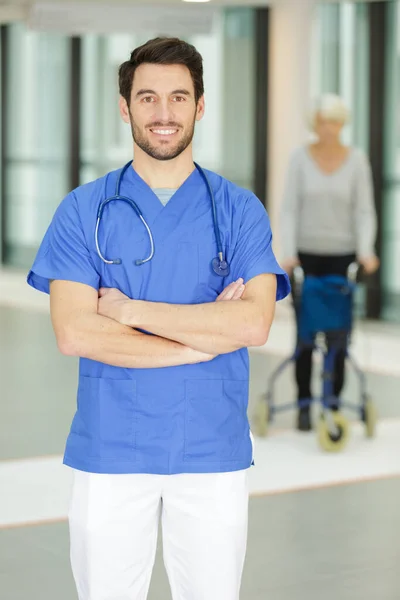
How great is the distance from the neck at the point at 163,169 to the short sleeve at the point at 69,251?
15 cm

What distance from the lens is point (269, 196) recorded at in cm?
1029

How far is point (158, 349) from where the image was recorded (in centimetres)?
238

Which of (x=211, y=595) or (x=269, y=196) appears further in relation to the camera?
(x=269, y=196)

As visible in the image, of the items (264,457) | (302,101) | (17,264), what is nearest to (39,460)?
(264,457)

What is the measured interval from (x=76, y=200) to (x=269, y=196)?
792 centimetres

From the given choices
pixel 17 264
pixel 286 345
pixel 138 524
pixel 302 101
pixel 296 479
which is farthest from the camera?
pixel 17 264

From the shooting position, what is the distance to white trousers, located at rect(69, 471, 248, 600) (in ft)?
7.71

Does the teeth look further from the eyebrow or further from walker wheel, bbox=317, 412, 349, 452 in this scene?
walker wheel, bbox=317, 412, 349, 452

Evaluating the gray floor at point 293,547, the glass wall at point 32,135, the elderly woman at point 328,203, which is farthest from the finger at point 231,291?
the glass wall at point 32,135

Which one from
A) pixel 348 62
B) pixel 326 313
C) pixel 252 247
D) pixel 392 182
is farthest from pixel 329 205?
pixel 348 62

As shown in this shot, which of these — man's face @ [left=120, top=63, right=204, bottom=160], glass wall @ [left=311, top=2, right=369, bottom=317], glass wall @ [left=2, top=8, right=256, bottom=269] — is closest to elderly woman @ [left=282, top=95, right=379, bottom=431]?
man's face @ [left=120, top=63, right=204, bottom=160]

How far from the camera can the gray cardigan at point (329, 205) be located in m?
5.75

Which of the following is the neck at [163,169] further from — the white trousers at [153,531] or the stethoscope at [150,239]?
the white trousers at [153,531]

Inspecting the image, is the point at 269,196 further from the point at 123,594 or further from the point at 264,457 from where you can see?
the point at 123,594
